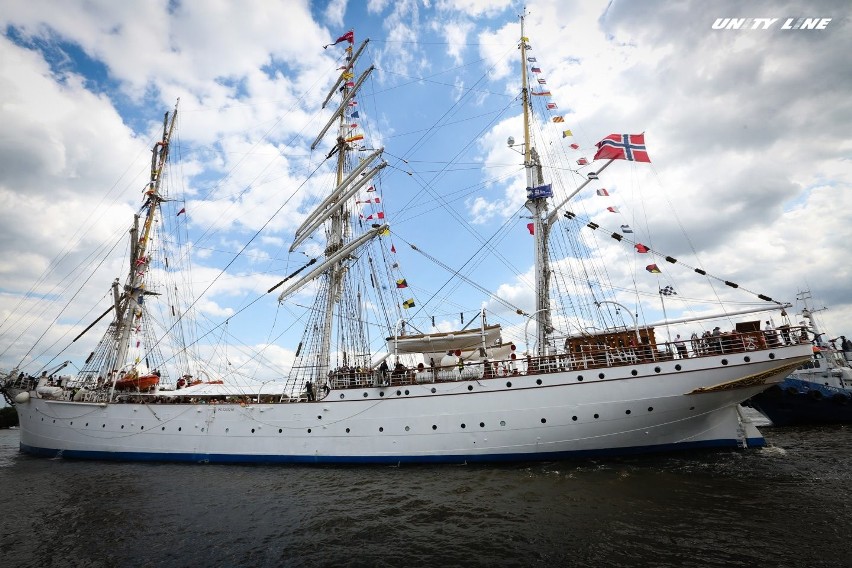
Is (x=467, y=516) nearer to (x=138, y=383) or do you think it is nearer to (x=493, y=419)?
(x=493, y=419)

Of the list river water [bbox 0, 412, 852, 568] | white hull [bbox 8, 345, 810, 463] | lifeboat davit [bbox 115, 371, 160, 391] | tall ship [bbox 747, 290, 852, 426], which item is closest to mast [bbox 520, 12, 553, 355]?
white hull [bbox 8, 345, 810, 463]

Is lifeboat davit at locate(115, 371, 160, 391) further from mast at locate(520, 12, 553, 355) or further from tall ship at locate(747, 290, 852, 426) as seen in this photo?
tall ship at locate(747, 290, 852, 426)

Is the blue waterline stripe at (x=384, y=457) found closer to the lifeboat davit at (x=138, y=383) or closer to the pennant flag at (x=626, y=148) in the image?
the lifeboat davit at (x=138, y=383)

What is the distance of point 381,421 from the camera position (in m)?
17.8

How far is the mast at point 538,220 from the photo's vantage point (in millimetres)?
20859

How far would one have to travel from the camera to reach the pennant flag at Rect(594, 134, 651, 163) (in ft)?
54.9

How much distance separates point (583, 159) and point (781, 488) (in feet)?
52.5

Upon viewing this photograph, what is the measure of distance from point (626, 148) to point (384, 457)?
17887 millimetres

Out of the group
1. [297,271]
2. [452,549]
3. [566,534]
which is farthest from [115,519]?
[297,271]

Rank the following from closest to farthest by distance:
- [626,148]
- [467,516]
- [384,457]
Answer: [467,516] → [626,148] → [384,457]

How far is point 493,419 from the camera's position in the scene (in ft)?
54.1

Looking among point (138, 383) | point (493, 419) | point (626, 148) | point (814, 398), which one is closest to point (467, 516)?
point (493, 419)

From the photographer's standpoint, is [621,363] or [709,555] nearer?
[709,555]

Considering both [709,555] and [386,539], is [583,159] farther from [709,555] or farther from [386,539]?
[386,539]
